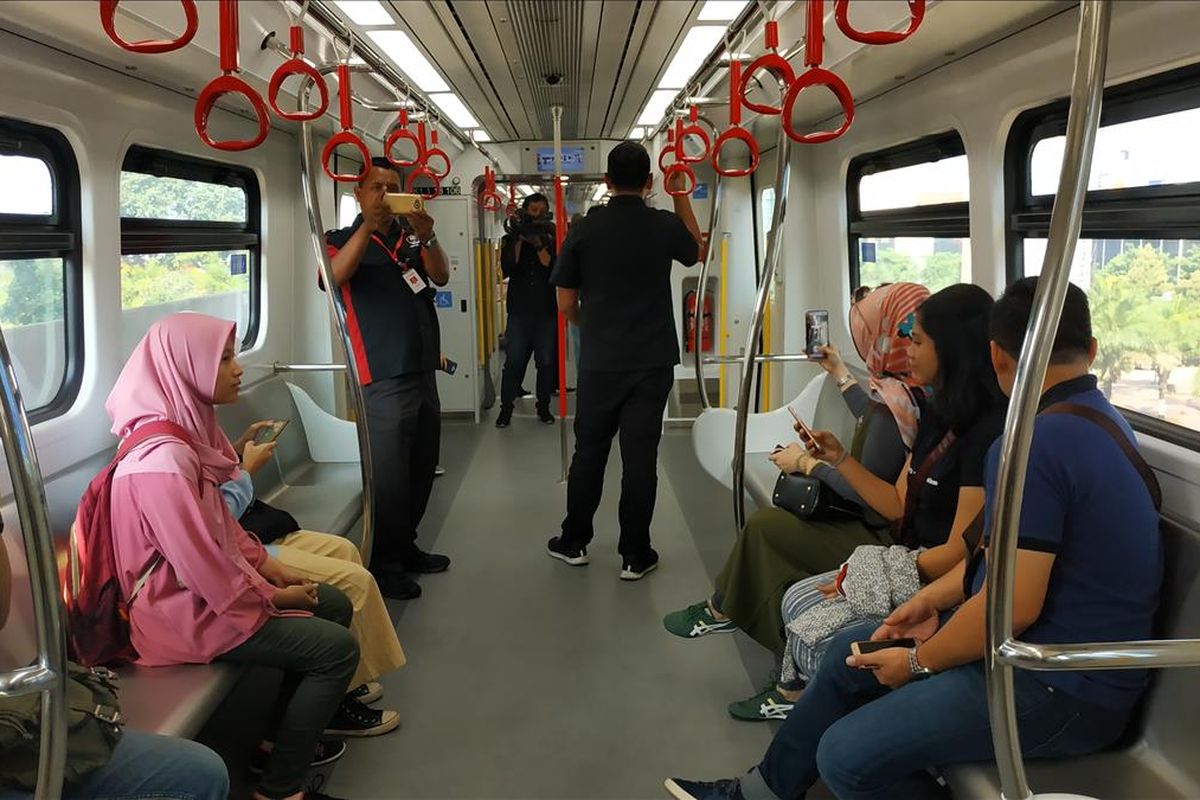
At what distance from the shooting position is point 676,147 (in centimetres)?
411

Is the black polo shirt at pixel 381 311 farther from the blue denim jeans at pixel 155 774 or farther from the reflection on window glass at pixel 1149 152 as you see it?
the reflection on window glass at pixel 1149 152

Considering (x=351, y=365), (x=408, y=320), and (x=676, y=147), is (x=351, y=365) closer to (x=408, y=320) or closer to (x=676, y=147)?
(x=408, y=320)

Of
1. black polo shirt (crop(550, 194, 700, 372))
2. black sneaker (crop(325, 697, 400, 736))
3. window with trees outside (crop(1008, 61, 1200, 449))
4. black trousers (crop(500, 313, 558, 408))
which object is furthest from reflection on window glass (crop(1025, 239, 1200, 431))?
black trousers (crop(500, 313, 558, 408))

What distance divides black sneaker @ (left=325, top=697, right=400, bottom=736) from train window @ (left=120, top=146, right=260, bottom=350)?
1.50 metres

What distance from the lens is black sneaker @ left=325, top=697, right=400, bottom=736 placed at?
2902mm

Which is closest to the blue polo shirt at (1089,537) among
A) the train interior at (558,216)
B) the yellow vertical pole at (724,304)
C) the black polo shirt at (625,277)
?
the train interior at (558,216)

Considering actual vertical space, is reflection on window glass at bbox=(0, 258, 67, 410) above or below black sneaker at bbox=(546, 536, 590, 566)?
above

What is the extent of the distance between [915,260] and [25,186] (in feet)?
11.4

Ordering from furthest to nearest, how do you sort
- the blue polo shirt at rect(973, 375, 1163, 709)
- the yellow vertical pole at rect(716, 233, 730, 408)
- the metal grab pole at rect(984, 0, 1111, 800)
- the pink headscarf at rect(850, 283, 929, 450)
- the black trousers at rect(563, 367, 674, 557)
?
the yellow vertical pole at rect(716, 233, 730, 408), the black trousers at rect(563, 367, 674, 557), the pink headscarf at rect(850, 283, 929, 450), the blue polo shirt at rect(973, 375, 1163, 709), the metal grab pole at rect(984, 0, 1111, 800)

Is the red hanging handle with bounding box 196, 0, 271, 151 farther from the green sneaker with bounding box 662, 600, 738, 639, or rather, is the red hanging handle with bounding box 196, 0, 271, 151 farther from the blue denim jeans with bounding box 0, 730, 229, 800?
the green sneaker with bounding box 662, 600, 738, 639

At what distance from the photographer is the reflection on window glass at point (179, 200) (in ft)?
12.2

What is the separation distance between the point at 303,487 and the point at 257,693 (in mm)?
1457

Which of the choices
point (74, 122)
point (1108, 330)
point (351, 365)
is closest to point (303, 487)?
point (351, 365)

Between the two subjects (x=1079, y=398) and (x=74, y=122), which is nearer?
(x=1079, y=398)
